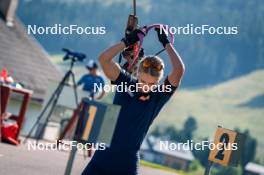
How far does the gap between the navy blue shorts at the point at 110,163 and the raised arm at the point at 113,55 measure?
21.2 inches

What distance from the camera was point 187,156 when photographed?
182m

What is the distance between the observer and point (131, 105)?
191 inches

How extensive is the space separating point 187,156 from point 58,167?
174m

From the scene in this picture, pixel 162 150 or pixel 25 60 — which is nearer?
pixel 25 60

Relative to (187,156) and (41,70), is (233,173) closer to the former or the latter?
(187,156)

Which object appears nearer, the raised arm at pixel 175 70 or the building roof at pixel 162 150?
the raised arm at pixel 175 70

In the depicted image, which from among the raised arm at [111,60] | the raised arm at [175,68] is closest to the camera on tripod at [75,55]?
the raised arm at [175,68]

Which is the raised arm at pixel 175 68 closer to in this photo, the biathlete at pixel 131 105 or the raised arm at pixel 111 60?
the biathlete at pixel 131 105

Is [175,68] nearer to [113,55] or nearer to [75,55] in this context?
[113,55]

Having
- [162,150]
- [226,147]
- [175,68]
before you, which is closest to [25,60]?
[226,147]

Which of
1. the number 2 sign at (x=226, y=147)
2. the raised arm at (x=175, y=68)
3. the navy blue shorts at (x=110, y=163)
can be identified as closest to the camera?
the navy blue shorts at (x=110, y=163)

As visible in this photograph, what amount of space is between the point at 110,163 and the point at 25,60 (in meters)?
24.9

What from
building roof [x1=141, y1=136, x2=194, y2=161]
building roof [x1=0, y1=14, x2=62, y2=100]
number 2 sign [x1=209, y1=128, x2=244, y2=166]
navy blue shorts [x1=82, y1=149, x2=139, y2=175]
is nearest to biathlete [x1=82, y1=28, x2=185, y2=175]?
navy blue shorts [x1=82, y1=149, x2=139, y2=175]

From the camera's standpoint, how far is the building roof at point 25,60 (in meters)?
27.9
